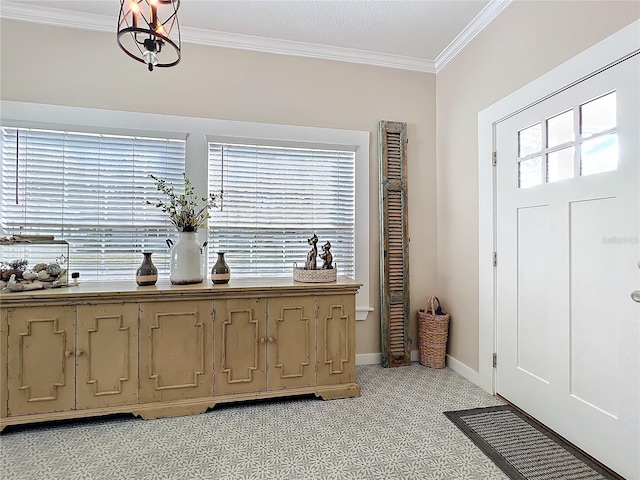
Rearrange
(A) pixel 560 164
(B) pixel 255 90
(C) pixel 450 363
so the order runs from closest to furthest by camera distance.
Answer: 1. (A) pixel 560 164
2. (B) pixel 255 90
3. (C) pixel 450 363

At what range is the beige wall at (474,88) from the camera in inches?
77.2

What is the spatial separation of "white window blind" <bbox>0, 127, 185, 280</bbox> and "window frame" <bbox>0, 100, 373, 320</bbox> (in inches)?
3.3

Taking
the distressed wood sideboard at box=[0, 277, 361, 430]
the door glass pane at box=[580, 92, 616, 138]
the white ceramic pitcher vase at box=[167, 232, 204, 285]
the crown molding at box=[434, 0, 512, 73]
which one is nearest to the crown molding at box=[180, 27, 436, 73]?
the crown molding at box=[434, 0, 512, 73]

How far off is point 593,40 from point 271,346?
2.62 m

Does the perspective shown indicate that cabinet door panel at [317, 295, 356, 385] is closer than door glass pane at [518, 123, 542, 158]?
No

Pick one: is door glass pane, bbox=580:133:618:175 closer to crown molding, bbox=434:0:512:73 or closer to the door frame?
the door frame

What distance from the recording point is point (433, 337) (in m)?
3.11

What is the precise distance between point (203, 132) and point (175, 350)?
1.72 meters

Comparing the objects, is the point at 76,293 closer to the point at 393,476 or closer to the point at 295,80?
the point at 393,476

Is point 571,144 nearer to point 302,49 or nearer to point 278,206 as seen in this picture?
point 278,206

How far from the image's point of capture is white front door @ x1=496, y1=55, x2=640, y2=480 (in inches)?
66.2

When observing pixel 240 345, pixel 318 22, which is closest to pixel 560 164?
pixel 318 22

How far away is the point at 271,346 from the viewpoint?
2.48 metres

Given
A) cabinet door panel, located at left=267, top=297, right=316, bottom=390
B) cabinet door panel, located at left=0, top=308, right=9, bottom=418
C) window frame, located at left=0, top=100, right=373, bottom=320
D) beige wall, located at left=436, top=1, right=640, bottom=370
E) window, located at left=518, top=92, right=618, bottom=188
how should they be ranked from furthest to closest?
1. window frame, located at left=0, top=100, right=373, bottom=320
2. cabinet door panel, located at left=267, top=297, right=316, bottom=390
3. cabinet door panel, located at left=0, top=308, right=9, bottom=418
4. beige wall, located at left=436, top=1, right=640, bottom=370
5. window, located at left=518, top=92, right=618, bottom=188
